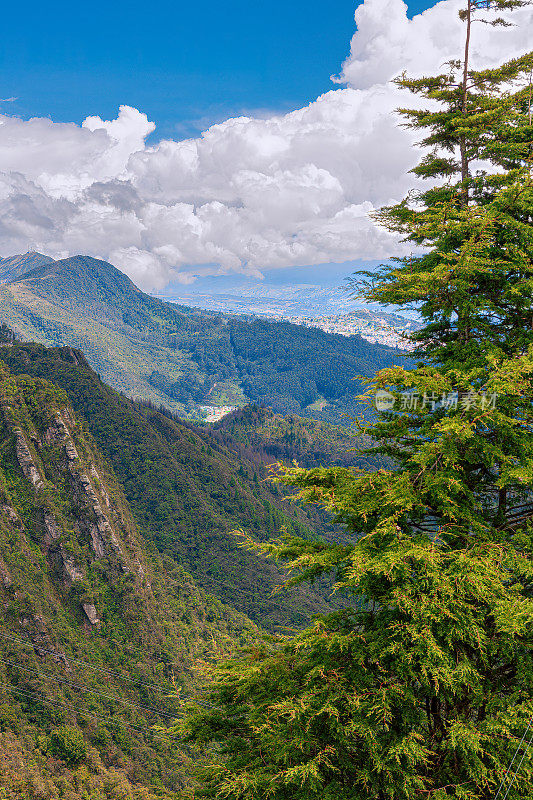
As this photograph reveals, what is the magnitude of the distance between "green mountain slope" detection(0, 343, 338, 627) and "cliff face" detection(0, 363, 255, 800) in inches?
681

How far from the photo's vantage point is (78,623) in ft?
270

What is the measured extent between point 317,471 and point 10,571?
249 ft

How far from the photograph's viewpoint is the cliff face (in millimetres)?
54219

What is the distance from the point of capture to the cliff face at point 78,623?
54.2 meters

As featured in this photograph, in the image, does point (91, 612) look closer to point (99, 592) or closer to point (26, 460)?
point (99, 592)

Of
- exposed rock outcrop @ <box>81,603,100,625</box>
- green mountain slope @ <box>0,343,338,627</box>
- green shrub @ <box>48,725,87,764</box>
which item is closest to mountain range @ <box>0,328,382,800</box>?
green shrub @ <box>48,725,87,764</box>

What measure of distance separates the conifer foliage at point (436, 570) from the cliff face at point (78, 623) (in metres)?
40.8

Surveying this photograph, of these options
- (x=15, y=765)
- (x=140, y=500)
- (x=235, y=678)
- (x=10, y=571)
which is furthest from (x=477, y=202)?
(x=140, y=500)

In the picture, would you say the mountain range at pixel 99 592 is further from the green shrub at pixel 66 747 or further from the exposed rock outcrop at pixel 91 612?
the exposed rock outcrop at pixel 91 612

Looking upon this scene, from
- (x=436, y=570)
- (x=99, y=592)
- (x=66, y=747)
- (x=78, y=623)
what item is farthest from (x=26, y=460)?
(x=436, y=570)

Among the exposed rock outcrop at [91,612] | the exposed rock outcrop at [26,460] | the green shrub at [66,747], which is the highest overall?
the exposed rock outcrop at [26,460]

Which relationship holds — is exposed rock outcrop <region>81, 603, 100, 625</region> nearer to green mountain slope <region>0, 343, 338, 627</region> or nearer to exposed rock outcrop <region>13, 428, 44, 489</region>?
exposed rock outcrop <region>13, 428, 44, 489</region>

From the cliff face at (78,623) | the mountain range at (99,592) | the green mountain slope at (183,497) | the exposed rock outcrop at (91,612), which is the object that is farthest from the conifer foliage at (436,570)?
the green mountain slope at (183,497)

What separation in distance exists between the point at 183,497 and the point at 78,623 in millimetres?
74459
